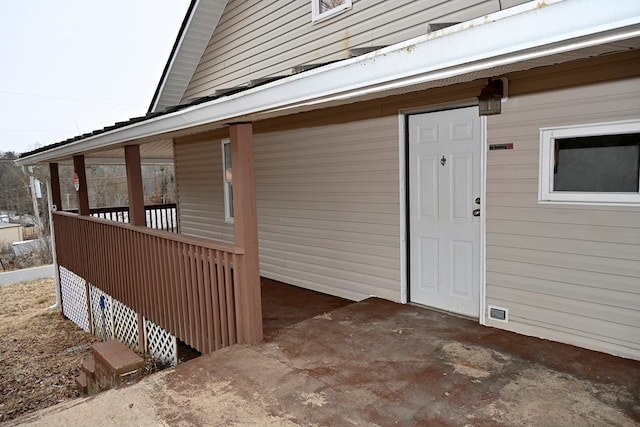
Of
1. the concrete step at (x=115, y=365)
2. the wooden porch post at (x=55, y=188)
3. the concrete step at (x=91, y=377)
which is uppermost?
the wooden porch post at (x=55, y=188)

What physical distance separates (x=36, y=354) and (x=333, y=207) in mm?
5781

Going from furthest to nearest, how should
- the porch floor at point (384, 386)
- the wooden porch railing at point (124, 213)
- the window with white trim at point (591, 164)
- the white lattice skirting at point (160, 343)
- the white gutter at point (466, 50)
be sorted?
the wooden porch railing at point (124, 213), the white lattice skirting at point (160, 343), the window with white trim at point (591, 164), the porch floor at point (384, 386), the white gutter at point (466, 50)

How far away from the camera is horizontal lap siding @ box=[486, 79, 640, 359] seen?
3.08 metres

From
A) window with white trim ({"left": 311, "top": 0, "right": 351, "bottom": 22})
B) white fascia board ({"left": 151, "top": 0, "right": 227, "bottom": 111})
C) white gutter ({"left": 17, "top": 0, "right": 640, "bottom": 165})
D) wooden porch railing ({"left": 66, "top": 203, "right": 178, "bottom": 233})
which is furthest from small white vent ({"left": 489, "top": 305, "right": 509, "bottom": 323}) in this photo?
wooden porch railing ({"left": 66, "top": 203, "right": 178, "bottom": 233})

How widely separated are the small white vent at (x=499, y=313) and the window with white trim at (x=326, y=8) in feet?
12.1

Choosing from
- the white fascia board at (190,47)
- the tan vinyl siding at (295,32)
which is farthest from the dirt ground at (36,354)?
the tan vinyl siding at (295,32)

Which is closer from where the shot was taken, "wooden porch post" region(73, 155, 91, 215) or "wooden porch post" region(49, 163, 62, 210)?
"wooden porch post" region(73, 155, 91, 215)

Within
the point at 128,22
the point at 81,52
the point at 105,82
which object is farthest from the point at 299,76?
the point at 105,82

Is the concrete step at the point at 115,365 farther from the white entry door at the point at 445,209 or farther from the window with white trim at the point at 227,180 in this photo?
the window with white trim at the point at 227,180

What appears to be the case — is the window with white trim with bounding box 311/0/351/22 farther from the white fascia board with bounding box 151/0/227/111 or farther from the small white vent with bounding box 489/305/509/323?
the small white vent with bounding box 489/305/509/323

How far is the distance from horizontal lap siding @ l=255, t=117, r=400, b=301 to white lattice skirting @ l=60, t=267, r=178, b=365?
1.90 metres

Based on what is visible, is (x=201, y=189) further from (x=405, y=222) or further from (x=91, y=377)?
(x=405, y=222)

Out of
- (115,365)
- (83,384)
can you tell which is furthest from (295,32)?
(83,384)

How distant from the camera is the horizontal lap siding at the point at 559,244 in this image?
308 cm
